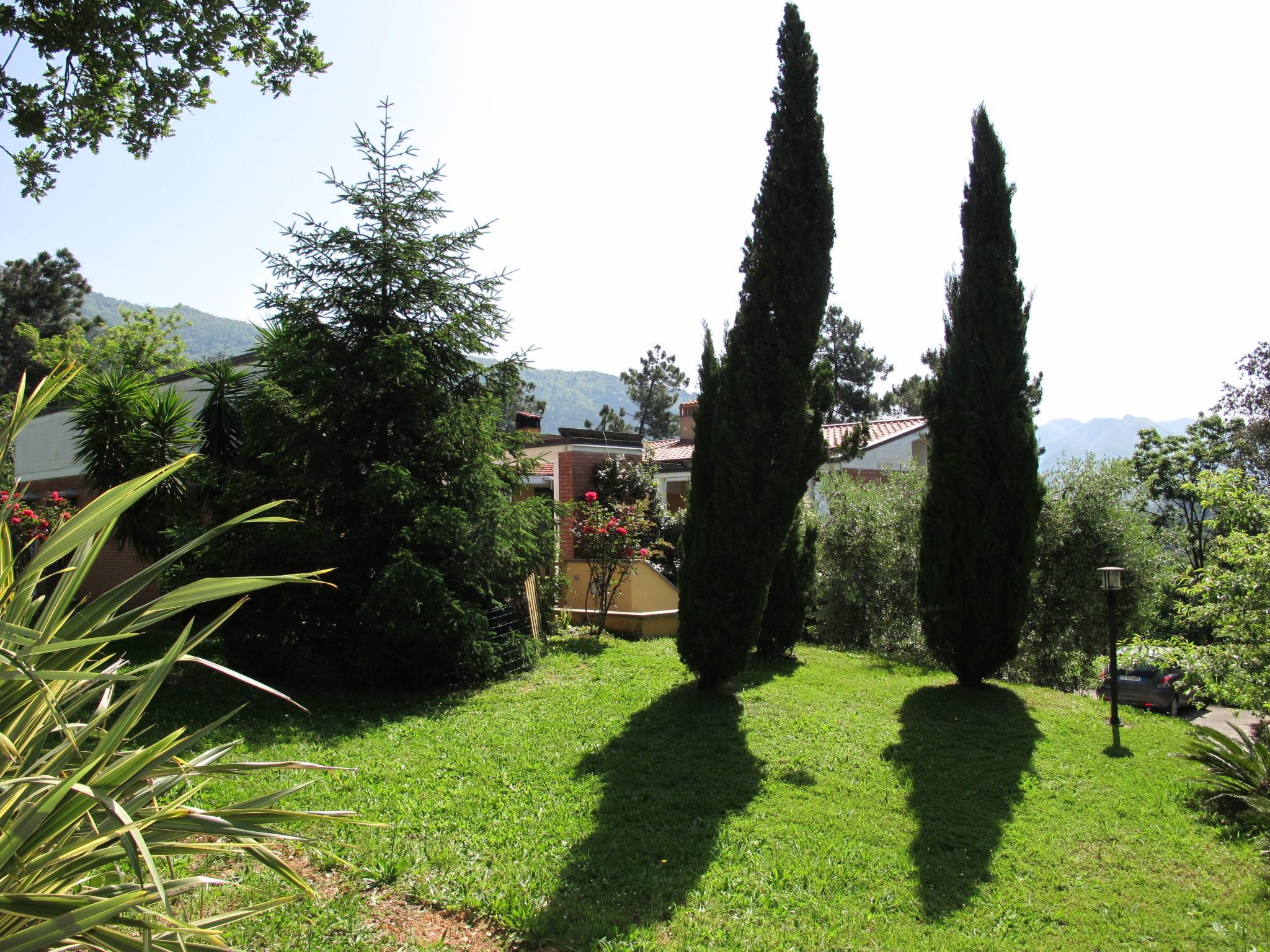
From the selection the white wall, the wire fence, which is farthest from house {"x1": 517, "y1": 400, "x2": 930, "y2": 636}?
the white wall

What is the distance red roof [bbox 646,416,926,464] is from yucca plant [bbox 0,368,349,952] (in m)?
17.5

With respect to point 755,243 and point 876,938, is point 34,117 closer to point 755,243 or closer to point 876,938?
point 755,243

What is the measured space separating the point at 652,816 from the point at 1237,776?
4.69m

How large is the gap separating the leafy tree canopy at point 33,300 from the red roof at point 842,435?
29461 millimetres

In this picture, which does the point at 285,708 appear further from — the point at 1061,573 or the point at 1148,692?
the point at 1148,692

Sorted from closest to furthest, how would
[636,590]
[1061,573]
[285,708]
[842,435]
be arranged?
[285,708], [1061,573], [636,590], [842,435]

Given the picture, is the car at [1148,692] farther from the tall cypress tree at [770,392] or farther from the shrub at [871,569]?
the tall cypress tree at [770,392]

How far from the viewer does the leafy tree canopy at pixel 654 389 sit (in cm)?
6197

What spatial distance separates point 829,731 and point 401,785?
4.07 m

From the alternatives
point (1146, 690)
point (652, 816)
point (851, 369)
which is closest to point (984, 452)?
point (652, 816)

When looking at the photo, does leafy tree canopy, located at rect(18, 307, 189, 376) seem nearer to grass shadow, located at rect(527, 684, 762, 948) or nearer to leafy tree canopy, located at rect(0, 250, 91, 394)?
leafy tree canopy, located at rect(0, 250, 91, 394)

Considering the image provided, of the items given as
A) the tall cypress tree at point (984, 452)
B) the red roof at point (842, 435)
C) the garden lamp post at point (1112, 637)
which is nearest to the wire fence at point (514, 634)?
the tall cypress tree at point (984, 452)

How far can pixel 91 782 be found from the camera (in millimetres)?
1910

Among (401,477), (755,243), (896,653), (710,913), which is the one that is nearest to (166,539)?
(401,477)
